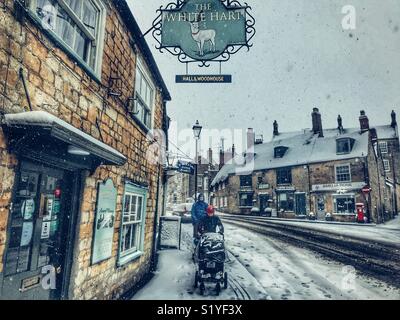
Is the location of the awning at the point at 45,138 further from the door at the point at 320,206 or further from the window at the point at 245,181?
the window at the point at 245,181

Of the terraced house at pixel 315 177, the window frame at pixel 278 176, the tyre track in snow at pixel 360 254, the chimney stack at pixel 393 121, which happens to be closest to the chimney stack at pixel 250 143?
the terraced house at pixel 315 177

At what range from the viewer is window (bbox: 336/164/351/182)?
80.0 feet

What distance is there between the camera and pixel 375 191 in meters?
24.8

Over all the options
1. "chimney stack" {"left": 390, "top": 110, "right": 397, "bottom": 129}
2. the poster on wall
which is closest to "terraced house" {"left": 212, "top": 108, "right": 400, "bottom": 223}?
"chimney stack" {"left": 390, "top": 110, "right": 397, "bottom": 129}

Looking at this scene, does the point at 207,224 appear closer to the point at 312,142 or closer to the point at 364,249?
the point at 364,249

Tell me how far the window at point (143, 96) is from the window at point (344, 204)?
22.2 meters

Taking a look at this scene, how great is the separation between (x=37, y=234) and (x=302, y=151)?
29626mm

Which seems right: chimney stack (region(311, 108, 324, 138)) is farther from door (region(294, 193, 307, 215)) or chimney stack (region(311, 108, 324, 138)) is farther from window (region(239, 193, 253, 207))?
window (region(239, 193, 253, 207))

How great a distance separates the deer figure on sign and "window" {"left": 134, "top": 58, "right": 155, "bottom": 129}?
1756mm

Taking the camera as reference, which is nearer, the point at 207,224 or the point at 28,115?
the point at 28,115

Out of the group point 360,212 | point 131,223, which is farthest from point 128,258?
point 360,212

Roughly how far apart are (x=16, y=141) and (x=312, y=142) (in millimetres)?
30609

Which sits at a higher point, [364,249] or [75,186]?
[75,186]
